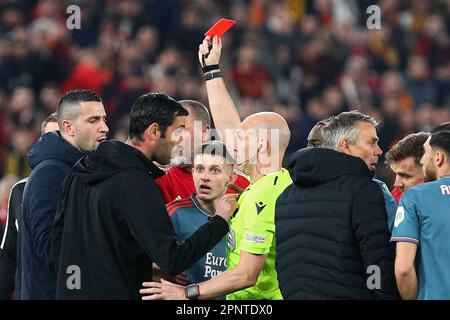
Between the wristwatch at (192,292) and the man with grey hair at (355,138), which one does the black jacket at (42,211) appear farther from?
the man with grey hair at (355,138)

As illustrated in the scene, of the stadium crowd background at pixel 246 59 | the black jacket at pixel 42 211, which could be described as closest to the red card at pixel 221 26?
the black jacket at pixel 42 211

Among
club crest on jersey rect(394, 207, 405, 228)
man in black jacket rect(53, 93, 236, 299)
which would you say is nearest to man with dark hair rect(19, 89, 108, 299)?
man in black jacket rect(53, 93, 236, 299)

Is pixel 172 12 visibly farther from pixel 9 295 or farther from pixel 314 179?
pixel 314 179

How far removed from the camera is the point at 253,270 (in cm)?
476

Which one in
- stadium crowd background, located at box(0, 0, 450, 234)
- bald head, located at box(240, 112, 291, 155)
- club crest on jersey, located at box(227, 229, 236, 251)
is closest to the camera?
club crest on jersey, located at box(227, 229, 236, 251)

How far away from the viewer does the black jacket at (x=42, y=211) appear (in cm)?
487

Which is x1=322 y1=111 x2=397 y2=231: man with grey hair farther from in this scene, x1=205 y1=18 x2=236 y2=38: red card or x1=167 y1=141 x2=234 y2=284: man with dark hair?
x1=205 y1=18 x2=236 y2=38: red card

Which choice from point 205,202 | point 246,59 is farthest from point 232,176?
point 246,59

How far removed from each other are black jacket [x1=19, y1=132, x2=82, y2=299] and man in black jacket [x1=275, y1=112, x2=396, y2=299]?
3.38ft

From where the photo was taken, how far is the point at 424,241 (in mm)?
4461

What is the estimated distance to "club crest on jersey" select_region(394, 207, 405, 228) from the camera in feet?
14.5
